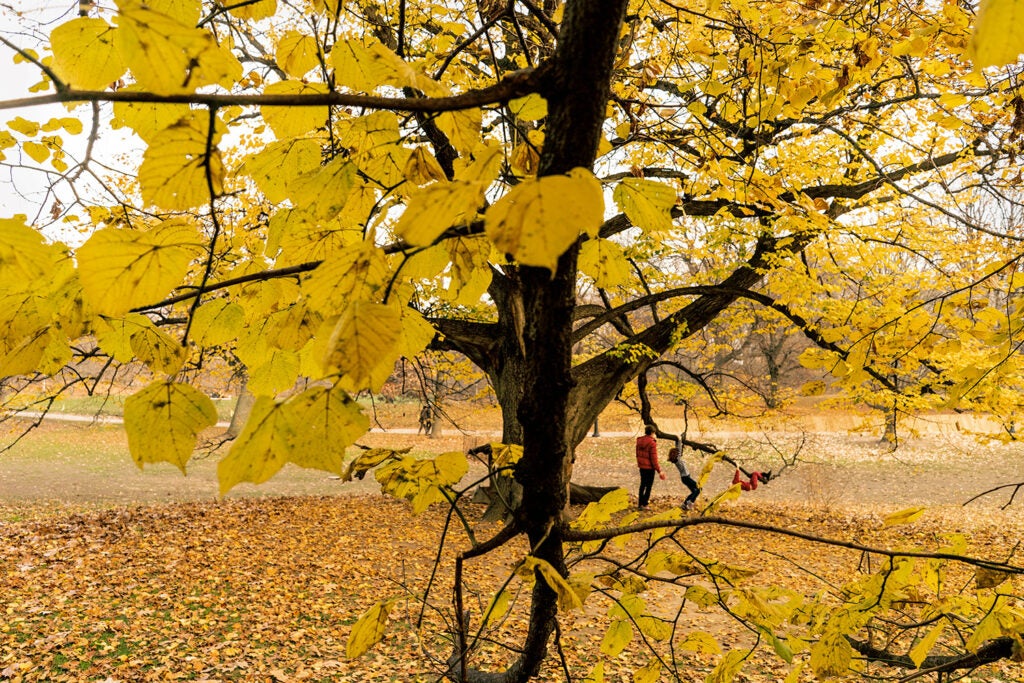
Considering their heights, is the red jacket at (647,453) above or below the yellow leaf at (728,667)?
below

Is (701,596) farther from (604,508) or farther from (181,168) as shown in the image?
(181,168)

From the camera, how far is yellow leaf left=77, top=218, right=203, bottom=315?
552 millimetres

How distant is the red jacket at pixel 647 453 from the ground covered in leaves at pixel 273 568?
0.94 meters

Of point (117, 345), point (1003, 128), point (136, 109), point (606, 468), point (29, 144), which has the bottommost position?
point (606, 468)

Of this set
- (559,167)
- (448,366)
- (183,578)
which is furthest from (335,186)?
(448,366)

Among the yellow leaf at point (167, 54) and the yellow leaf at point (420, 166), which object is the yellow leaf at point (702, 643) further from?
the yellow leaf at point (167, 54)

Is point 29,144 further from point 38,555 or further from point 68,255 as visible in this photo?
point 38,555

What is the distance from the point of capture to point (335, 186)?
716 mm

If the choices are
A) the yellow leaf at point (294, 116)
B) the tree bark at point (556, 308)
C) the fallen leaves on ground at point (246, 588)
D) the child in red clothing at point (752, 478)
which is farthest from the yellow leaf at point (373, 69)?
the fallen leaves on ground at point (246, 588)

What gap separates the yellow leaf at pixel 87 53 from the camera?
63 cm

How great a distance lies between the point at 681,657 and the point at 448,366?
6.99m

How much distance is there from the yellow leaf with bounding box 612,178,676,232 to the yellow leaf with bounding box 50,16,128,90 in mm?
604

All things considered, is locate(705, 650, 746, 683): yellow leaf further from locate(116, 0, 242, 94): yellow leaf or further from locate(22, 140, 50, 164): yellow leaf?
locate(22, 140, 50, 164): yellow leaf

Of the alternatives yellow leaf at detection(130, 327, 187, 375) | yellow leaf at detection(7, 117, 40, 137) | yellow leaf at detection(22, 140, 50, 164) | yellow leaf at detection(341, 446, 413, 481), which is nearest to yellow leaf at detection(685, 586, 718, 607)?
yellow leaf at detection(341, 446, 413, 481)
